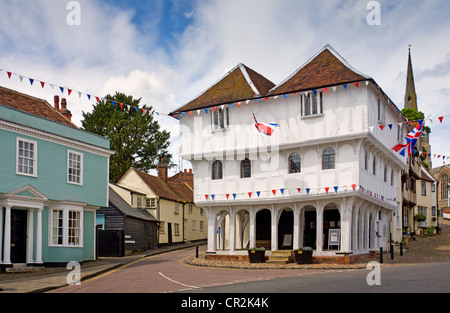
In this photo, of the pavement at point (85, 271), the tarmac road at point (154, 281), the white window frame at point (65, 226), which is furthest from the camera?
the white window frame at point (65, 226)

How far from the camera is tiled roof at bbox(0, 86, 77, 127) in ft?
88.1

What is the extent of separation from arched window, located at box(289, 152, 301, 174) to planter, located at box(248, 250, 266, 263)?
4649 millimetres

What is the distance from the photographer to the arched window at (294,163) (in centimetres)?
2934

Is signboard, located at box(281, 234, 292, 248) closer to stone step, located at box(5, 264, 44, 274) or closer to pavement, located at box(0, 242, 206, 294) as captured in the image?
pavement, located at box(0, 242, 206, 294)

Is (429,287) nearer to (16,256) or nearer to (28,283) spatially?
(28,283)

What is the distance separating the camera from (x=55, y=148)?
88.5 ft

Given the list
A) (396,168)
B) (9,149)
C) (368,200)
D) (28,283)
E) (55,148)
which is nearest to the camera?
(28,283)

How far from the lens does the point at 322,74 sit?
29.0 metres

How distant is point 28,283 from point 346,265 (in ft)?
46.1

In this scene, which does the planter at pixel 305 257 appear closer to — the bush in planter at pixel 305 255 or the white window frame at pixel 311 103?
the bush in planter at pixel 305 255

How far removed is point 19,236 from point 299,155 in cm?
1457

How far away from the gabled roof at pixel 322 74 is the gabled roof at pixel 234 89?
1591 mm

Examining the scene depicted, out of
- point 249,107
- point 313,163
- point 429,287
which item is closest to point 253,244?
point 313,163

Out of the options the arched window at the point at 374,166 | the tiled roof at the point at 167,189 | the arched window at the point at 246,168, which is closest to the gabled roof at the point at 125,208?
the tiled roof at the point at 167,189
